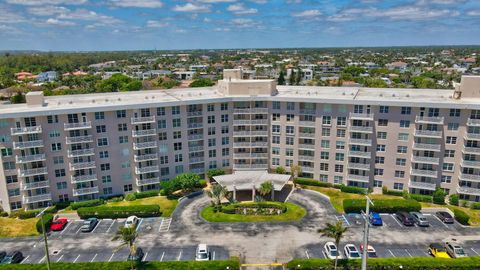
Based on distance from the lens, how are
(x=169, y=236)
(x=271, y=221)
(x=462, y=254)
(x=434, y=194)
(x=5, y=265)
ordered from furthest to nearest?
(x=434, y=194) → (x=271, y=221) → (x=169, y=236) → (x=462, y=254) → (x=5, y=265)

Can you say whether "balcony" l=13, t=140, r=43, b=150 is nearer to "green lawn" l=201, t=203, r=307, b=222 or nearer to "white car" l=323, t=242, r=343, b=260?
"green lawn" l=201, t=203, r=307, b=222

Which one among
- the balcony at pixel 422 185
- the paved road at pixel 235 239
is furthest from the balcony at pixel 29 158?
the balcony at pixel 422 185

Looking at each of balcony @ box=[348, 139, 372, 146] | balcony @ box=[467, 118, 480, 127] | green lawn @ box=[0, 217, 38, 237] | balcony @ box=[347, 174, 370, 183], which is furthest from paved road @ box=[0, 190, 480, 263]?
balcony @ box=[467, 118, 480, 127]

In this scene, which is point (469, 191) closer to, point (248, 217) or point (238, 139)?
point (248, 217)

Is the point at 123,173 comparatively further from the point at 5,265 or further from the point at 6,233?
the point at 5,265

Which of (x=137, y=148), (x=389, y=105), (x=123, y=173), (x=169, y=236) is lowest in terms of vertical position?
(x=169, y=236)

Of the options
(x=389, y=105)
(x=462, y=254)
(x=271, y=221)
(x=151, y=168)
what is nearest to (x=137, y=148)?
(x=151, y=168)

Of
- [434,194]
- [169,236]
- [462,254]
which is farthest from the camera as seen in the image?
[434,194]
